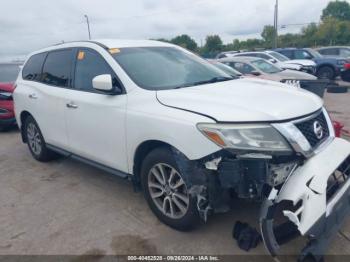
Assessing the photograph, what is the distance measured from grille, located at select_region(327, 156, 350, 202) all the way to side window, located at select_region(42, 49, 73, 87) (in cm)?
317

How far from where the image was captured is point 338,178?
2723mm

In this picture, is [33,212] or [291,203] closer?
[291,203]

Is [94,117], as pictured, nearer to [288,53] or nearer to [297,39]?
[288,53]

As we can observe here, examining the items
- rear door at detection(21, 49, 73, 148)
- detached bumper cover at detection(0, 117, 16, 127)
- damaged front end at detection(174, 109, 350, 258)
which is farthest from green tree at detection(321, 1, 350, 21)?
damaged front end at detection(174, 109, 350, 258)

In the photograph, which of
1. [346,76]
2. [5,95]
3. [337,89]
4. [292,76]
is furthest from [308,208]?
[346,76]

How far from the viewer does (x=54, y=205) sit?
149 inches

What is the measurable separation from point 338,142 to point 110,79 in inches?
86.0

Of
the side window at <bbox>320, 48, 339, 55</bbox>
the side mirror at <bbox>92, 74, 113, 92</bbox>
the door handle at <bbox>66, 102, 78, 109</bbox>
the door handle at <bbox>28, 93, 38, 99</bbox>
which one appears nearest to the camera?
the side mirror at <bbox>92, 74, 113, 92</bbox>

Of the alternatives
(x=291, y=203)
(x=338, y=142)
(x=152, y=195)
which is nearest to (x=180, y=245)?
(x=152, y=195)

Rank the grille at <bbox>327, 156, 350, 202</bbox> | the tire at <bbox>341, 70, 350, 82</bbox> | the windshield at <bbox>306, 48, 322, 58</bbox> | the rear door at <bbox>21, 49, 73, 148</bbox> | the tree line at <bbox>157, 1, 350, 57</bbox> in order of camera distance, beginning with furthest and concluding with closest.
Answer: the tree line at <bbox>157, 1, 350, 57</bbox> < the windshield at <bbox>306, 48, 322, 58</bbox> < the tire at <bbox>341, 70, 350, 82</bbox> < the rear door at <bbox>21, 49, 73, 148</bbox> < the grille at <bbox>327, 156, 350, 202</bbox>

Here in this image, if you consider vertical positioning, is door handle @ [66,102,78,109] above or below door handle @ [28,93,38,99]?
below

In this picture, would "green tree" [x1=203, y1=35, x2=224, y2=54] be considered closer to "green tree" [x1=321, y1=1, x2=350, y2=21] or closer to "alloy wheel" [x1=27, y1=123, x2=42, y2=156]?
"green tree" [x1=321, y1=1, x2=350, y2=21]

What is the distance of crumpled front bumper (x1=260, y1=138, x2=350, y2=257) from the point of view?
87.8 inches

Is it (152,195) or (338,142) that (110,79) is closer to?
(152,195)
